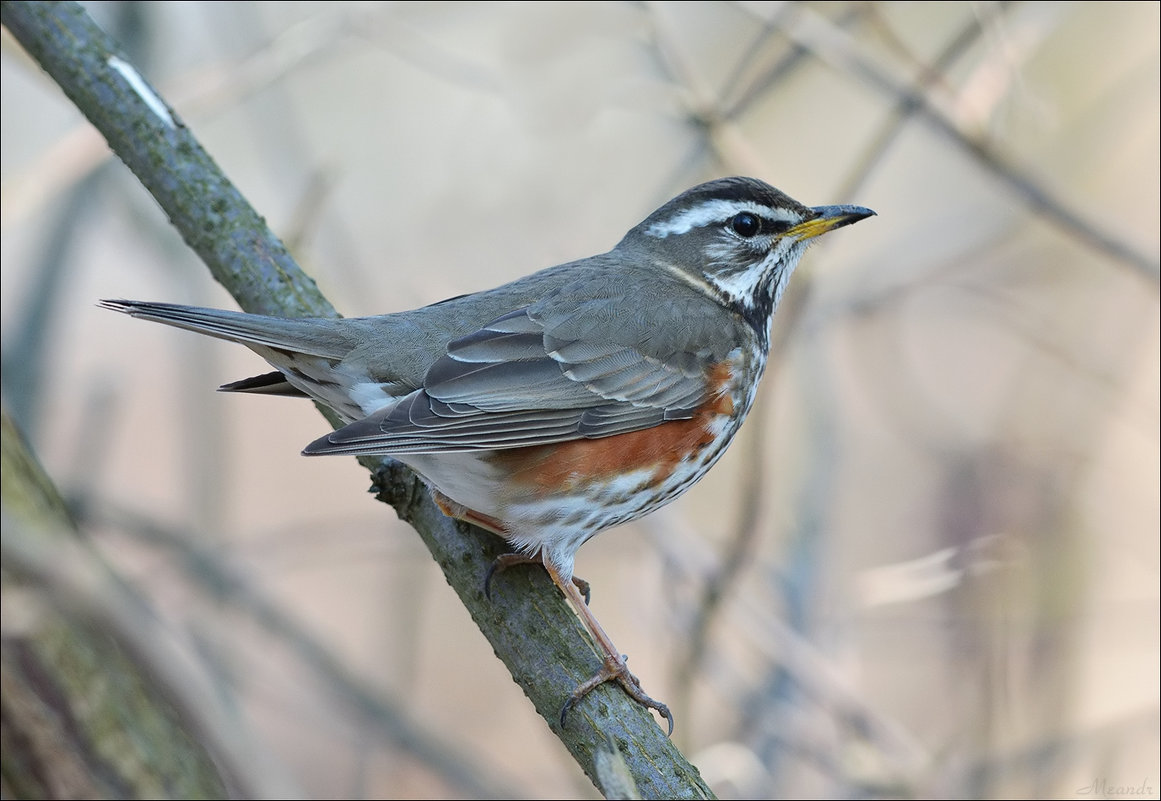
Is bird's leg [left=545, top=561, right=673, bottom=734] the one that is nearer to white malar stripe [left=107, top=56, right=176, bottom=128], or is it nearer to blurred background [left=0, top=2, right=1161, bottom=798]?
→ blurred background [left=0, top=2, right=1161, bottom=798]

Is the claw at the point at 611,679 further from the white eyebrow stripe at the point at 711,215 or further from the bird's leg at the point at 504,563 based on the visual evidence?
the white eyebrow stripe at the point at 711,215

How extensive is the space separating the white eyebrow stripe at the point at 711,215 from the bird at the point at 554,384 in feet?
0.04

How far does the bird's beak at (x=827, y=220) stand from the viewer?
4.59m

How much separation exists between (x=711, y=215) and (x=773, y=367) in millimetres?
909

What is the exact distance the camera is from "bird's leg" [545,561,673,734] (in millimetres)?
3389

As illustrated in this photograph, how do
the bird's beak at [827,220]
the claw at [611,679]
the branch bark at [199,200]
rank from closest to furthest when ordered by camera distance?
the claw at [611,679] → the branch bark at [199,200] → the bird's beak at [827,220]

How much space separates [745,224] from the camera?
16.0 feet

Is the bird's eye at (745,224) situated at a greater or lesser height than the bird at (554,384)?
greater

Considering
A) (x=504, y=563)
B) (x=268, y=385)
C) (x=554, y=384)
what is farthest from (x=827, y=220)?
(x=268, y=385)

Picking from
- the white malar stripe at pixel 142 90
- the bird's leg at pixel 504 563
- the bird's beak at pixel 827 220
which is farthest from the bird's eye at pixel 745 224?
the white malar stripe at pixel 142 90

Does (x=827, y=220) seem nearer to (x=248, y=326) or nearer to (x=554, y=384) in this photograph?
(x=554, y=384)

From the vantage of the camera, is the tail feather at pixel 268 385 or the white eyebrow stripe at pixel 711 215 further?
the white eyebrow stripe at pixel 711 215

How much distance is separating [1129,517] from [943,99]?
2629mm

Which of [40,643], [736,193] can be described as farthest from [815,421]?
[40,643]
